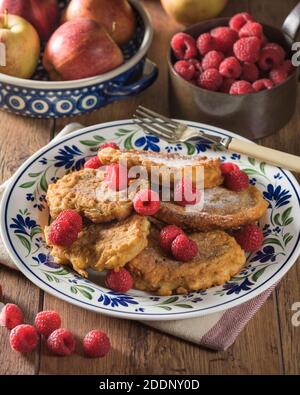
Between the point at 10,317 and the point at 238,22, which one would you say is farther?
the point at 238,22

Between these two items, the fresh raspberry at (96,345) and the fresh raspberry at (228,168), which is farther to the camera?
the fresh raspberry at (228,168)

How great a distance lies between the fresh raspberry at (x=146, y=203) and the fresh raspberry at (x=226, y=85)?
576 millimetres

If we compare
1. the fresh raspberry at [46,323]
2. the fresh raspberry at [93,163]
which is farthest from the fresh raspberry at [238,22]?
the fresh raspberry at [46,323]

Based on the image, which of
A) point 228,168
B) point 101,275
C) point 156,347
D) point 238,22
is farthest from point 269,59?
point 156,347

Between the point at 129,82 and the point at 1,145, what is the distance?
0.46m

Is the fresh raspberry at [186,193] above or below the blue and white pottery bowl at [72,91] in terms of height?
above

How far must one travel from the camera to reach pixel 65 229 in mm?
Result: 1744

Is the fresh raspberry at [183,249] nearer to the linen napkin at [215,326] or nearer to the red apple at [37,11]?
the linen napkin at [215,326]

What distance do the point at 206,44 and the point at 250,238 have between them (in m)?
0.73

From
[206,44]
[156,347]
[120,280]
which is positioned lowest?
[156,347]

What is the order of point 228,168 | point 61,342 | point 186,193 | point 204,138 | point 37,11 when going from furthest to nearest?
1. point 37,11
2. point 204,138
3. point 228,168
4. point 186,193
5. point 61,342

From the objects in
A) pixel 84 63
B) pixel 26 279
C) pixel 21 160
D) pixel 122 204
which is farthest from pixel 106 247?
pixel 84 63

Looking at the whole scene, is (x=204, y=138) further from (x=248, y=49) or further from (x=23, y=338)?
(x=23, y=338)

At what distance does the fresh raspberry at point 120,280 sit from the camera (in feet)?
5.58
